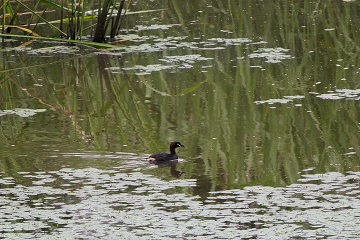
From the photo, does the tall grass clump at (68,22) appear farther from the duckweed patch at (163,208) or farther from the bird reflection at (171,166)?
the duckweed patch at (163,208)

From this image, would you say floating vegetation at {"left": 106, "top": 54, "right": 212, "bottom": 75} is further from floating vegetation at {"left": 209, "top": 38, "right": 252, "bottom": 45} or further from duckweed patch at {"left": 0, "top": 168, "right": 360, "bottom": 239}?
duckweed patch at {"left": 0, "top": 168, "right": 360, "bottom": 239}

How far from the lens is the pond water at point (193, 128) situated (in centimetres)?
638

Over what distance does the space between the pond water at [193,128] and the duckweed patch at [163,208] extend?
0.6 inches

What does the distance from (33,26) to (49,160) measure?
571 cm

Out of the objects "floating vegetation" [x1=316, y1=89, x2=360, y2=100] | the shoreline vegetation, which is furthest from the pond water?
the shoreline vegetation

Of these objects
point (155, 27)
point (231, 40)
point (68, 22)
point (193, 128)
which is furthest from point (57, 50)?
point (193, 128)

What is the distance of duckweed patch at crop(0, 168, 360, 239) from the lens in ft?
20.0

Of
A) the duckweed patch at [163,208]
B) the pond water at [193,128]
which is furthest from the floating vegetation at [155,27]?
the duckweed patch at [163,208]

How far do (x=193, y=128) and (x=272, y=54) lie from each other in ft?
9.83

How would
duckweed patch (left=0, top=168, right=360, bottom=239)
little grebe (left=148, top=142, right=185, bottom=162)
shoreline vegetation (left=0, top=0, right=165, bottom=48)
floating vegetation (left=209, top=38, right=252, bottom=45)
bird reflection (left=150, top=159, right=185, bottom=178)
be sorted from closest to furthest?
duckweed patch (left=0, top=168, right=360, bottom=239)
bird reflection (left=150, top=159, right=185, bottom=178)
little grebe (left=148, top=142, right=185, bottom=162)
shoreline vegetation (left=0, top=0, right=165, bottom=48)
floating vegetation (left=209, top=38, right=252, bottom=45)

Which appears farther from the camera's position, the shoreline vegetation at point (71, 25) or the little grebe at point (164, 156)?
the shoreline vegetation at point (71, 25)

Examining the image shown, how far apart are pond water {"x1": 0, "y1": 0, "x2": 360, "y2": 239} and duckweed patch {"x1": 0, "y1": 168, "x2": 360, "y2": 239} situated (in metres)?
0.02

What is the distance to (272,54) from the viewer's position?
11.6 metres

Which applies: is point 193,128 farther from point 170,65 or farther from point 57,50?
point 57,50
